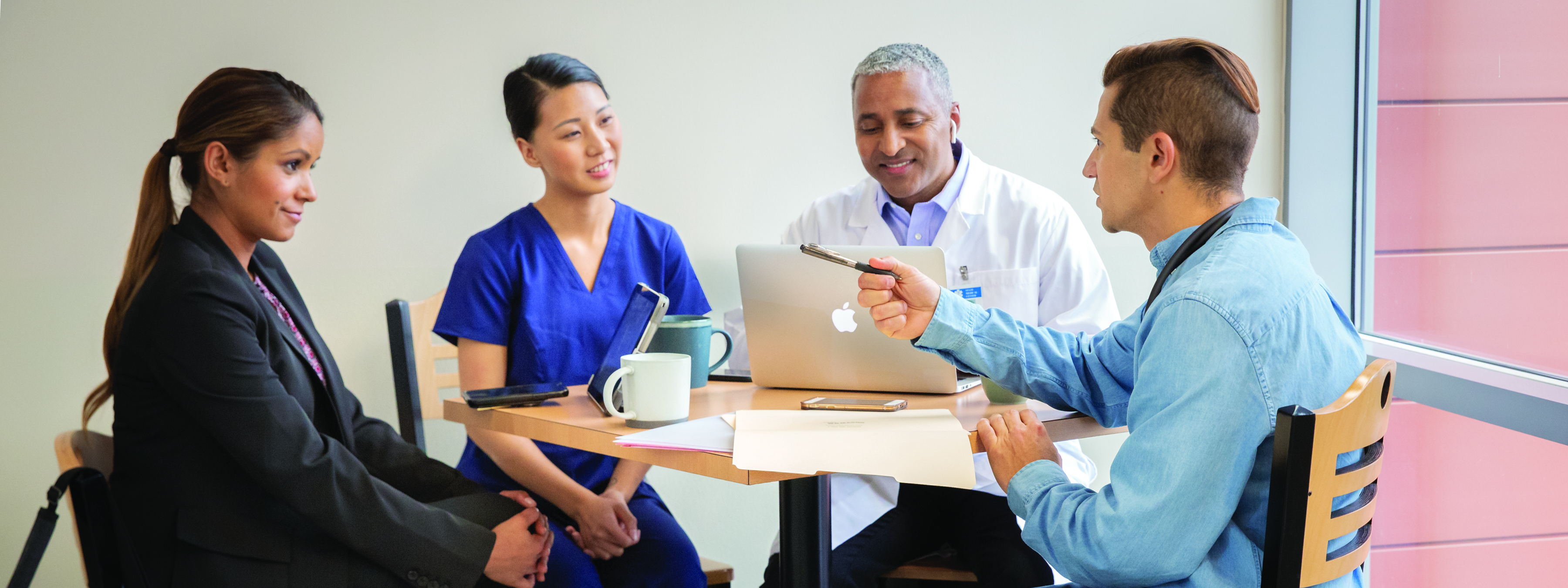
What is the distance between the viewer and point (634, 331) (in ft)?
4.97

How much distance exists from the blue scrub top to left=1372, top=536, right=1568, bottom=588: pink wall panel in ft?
6.67

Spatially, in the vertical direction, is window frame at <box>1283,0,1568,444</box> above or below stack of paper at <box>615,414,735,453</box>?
above

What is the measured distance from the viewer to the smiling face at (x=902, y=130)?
2.08 meters

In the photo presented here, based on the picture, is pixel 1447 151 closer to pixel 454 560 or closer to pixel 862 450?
pixel 862 450

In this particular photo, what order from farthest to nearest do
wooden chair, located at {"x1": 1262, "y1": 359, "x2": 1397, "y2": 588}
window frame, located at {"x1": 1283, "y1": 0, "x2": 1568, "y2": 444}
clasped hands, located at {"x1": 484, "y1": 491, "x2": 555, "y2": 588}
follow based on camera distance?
window frame, located at {"x1": 1283, "y1": 0, "x2": 1568, "y2": 444} < clasped hands, located at {"x1": 484, "y1": 491, "x2": 555, "y2": 588} < wooden chair, located at {"x1": 1262, "y1": 359, "x2": 1397, "y2": 588}

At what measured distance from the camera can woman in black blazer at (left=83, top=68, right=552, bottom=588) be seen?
1.26m

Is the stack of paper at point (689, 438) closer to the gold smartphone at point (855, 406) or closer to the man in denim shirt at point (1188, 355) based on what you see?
the gold smartphone at point (855, 406)

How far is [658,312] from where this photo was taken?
4.91 feet

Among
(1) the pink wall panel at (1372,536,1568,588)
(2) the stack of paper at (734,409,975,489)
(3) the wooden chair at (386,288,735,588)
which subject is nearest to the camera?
(2) the stack of paper at (734,409,975,489)

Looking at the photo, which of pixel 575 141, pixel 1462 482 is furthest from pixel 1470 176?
pixel 575 141

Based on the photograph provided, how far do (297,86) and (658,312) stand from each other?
0.63 m

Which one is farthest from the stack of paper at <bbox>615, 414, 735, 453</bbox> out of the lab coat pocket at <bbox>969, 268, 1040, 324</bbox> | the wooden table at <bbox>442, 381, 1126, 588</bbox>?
the lab coat pocket at <bbox>969, 268, 1040, 324</bbox>

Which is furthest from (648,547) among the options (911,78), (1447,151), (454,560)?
(1447,151)

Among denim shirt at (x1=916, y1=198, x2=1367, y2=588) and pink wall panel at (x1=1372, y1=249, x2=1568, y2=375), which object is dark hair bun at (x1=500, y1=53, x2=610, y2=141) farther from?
pink wall panel at (x1=1372, y1=249, x2=1568, y2=375)
